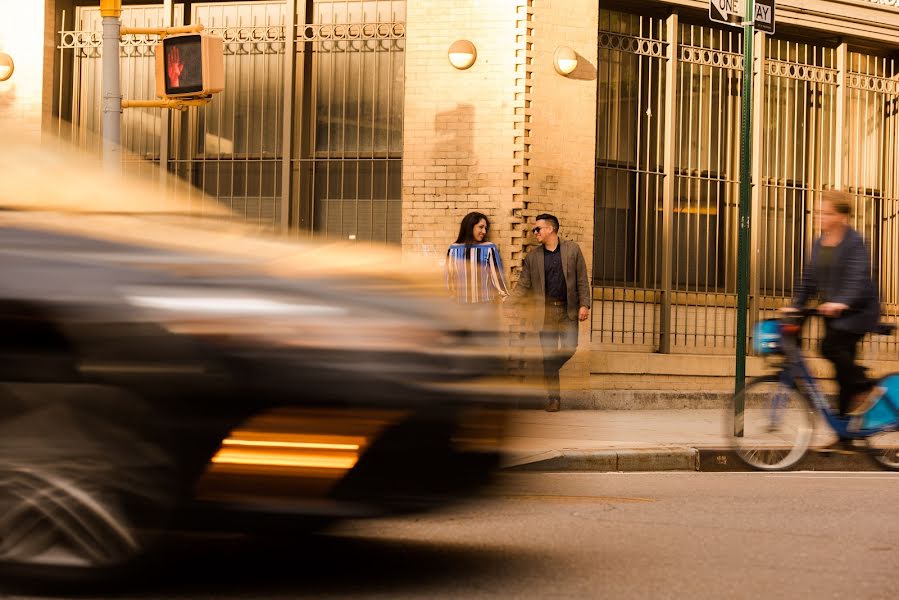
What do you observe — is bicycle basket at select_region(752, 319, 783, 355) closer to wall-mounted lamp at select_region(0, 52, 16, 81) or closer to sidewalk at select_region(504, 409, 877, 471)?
sidewalk at select_region(504, 409, 877, 471)

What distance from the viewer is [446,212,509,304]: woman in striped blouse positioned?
11.5 m

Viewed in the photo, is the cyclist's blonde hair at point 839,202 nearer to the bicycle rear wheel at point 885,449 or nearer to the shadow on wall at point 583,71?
the bicycle rear wheel at point 885,449

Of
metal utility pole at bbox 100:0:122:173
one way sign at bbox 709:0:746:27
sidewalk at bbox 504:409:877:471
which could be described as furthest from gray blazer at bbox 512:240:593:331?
metal utility pole at bbox 100:0:122:173

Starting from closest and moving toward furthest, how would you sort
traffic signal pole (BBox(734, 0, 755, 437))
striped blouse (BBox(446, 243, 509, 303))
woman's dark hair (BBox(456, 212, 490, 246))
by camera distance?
traffic signal pole (BBox(734, 0, 755, 437)), striped blouse (BBox(446, 243, 509, 303)), woman's dark hair (BBox(456, 212, 490, 246))

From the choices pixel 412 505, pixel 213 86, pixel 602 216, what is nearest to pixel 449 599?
pixel 412 505

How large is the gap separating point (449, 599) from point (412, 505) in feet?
1.10

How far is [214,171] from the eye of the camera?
564 inches

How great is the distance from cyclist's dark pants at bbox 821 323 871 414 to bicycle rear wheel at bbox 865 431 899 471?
32 cm

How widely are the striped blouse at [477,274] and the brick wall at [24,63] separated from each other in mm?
5332

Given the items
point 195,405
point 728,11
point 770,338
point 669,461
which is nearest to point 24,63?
point 728,11

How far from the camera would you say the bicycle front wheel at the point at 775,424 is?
8.62 meters

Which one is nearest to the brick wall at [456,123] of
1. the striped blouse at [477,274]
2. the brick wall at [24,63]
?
the striped blouse at [477,274]

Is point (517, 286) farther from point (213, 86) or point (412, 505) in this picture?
point (412, 505)

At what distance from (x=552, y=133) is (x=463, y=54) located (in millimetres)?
1114
